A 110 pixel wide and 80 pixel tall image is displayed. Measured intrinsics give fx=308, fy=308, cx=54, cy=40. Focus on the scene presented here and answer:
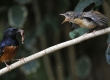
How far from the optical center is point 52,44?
4.68 m

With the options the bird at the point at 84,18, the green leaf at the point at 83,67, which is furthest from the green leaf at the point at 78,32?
the green leaf at the point at 83,67

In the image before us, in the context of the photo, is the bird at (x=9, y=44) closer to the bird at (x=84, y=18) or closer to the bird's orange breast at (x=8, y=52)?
the bird's orange breast at (x=8, y=52)

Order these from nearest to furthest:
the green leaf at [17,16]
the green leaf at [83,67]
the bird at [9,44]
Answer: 1. the bird at [9,44]
2. the green leaf at [17,16]
3. the green leaf at [83,67]

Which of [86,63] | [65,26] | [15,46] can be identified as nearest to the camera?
[15,46]

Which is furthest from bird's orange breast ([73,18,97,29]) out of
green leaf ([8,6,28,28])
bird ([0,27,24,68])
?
green leaf ([8,6,28,28])

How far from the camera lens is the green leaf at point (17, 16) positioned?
3.85 metres

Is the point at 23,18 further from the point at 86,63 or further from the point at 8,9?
the point at 86,63

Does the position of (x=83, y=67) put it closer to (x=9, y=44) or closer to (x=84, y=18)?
(x=9, y=44)

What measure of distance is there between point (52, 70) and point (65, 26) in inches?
28.3

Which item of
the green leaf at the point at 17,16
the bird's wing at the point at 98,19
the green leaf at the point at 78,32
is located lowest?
the green leaf at the point at 78,32

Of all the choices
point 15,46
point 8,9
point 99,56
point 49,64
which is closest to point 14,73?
point 49,64

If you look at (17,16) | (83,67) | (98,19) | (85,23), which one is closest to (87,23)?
(85,23)

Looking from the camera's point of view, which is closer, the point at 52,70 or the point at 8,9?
the point at 8,9

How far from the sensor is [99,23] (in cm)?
266
